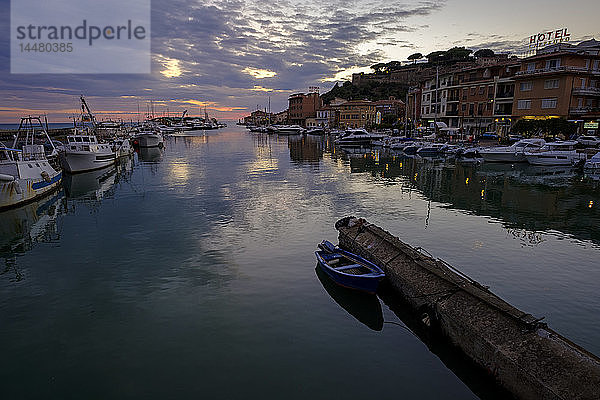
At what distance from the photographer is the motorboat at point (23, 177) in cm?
2631

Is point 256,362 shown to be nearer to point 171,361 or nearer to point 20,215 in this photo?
point 171,361

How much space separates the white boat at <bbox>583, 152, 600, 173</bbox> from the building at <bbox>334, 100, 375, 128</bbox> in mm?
99905

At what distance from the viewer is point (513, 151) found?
2077 inches

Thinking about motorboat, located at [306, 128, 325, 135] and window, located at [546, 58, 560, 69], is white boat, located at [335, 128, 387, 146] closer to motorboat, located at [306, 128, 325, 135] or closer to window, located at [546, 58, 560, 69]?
window, located at [546, 58, 560, 69]

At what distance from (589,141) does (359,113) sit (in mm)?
97230

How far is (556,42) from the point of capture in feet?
217

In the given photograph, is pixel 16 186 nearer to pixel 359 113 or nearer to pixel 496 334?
pixel 496 334

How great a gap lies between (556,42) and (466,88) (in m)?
19.9

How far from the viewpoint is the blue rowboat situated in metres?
13.5

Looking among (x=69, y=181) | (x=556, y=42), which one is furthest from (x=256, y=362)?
(x=556, y=42)

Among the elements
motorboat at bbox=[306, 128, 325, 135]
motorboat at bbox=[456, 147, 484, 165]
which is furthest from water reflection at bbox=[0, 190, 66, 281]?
motorboat at bbox=[306, 128, 325, 135]

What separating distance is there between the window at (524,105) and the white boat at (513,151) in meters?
18.8

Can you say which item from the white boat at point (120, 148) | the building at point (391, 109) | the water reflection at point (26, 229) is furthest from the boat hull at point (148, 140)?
the building at point (391, 109)

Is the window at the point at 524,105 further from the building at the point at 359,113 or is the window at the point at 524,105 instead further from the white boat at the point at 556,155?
the building at the point at 359,113
